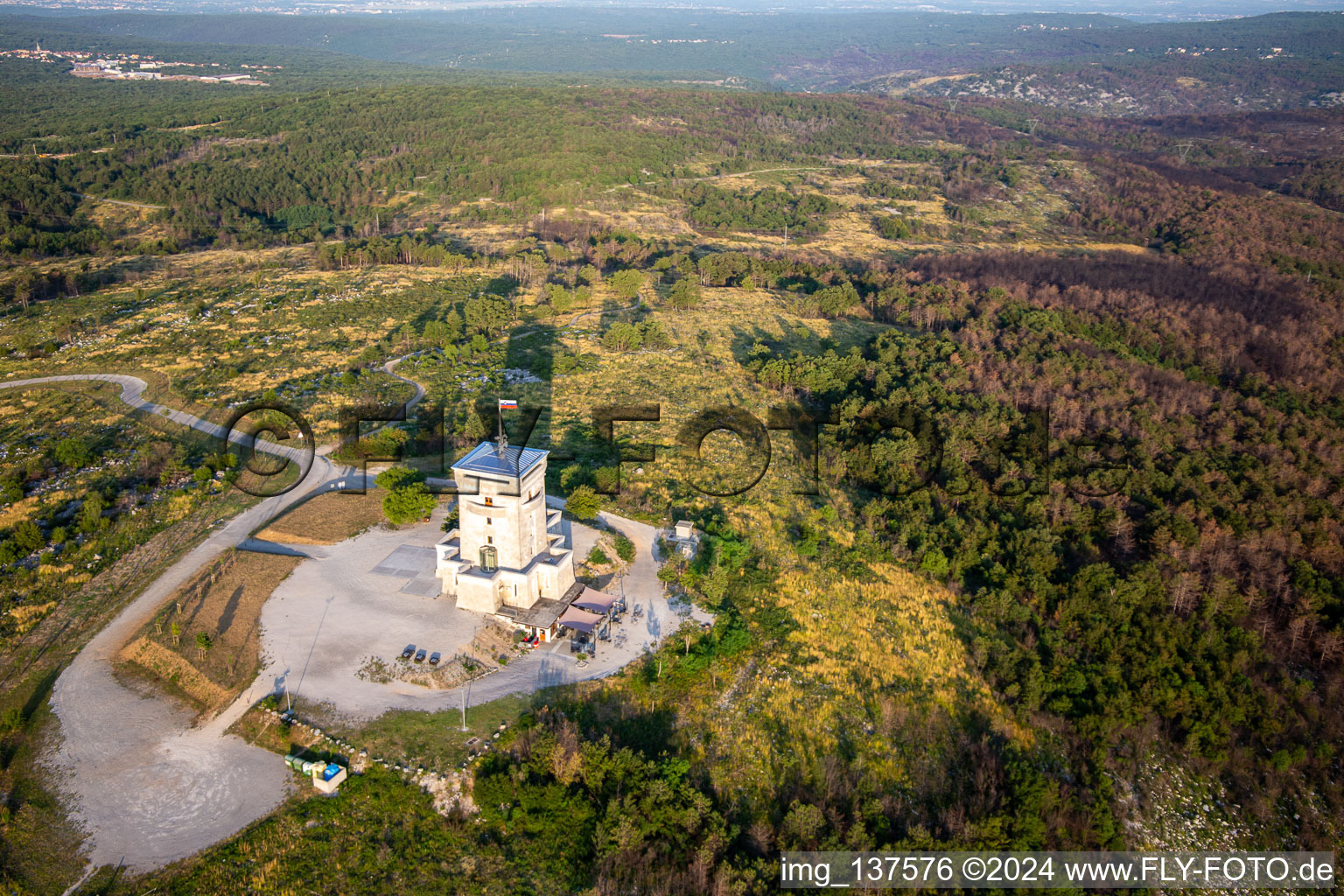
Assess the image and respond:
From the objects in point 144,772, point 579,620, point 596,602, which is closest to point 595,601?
point 596,602

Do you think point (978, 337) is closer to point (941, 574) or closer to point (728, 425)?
point (728, 425)

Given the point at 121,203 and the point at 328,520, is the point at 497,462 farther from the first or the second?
the point at 121,203

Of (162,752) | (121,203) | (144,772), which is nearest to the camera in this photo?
(144,772)

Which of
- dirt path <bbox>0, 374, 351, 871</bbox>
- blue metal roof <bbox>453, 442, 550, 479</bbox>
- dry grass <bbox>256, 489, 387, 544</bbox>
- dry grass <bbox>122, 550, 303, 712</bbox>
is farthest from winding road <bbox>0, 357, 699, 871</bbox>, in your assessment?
blue metal roof <bbox>453, 442, 550, 479</bbox>

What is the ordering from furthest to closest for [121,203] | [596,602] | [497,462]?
[121,203] < [596,602] < [497,462]

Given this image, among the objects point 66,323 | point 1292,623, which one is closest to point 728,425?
point 1292,623
